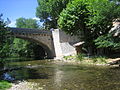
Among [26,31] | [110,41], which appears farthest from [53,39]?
[110,41]

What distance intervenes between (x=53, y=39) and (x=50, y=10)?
1012 centimetres

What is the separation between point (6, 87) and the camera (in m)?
11.1

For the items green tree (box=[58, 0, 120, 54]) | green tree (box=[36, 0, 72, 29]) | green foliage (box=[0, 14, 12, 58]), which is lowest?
green foliage (box=[0, 14, 12, 58])

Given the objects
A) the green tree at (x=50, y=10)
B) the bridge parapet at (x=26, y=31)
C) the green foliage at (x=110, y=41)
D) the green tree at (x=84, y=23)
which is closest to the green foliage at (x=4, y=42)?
the green foliage at (x=110, y=41)

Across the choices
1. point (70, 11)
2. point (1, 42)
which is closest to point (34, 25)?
point (70, 11)

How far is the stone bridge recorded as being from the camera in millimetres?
36406

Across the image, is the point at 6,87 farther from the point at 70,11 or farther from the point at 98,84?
the point at 70,11

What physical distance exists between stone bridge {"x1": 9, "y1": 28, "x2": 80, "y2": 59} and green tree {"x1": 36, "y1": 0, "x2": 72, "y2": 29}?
8.63 meters

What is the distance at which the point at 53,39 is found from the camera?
41.2 m

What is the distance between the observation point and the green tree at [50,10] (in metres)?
45.6

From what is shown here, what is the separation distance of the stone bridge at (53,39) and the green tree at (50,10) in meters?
8.63

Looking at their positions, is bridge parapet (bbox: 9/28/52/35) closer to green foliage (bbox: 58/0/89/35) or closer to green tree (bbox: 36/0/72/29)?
green tree (bbox: 36/0/72/29)

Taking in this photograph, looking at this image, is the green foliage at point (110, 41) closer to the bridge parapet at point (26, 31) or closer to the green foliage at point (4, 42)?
the green foliage at point (4, 42)

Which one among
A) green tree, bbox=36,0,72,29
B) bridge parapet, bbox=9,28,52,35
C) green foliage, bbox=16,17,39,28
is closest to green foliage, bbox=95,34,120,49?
bridge parapet, bbox=9,28,52,35
